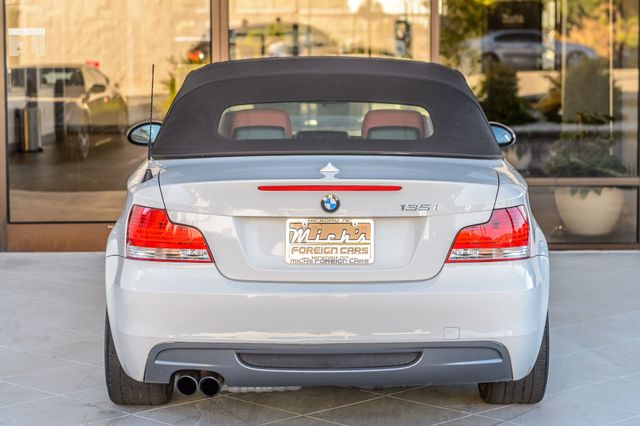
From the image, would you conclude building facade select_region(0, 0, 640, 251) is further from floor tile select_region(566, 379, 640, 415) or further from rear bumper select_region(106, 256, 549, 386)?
rear bumper select_region(106, 256, 549, 386)

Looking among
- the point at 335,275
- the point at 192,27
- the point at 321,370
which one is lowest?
the point at 321,370

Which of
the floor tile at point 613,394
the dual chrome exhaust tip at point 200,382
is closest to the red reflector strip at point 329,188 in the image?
the dual chrome exhaust tip at point 200,382

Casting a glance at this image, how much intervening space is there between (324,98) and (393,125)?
0.35 metres

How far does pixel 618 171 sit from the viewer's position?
10.5 m

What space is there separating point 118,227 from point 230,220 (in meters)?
0.65

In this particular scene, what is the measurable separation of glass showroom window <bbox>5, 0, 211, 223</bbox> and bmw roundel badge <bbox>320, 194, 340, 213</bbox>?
5.90m

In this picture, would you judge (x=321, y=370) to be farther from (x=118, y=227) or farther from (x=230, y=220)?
(x=118, y=227)

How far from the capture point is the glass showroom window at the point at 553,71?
1097 centimetres

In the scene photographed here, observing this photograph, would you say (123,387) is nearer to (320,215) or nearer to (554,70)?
(320,215)

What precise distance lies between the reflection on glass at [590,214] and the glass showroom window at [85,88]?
3261 mm

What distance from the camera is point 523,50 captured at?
37.3 feet

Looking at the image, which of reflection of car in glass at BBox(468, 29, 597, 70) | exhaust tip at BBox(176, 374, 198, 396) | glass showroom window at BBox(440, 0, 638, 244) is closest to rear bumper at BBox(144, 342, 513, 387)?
exhaust tip at BBox(176, 374, 198, 396)

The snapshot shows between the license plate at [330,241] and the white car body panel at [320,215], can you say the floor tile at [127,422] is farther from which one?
the license plate at [330,241]

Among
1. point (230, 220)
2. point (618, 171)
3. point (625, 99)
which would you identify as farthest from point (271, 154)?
point (625, 99)
